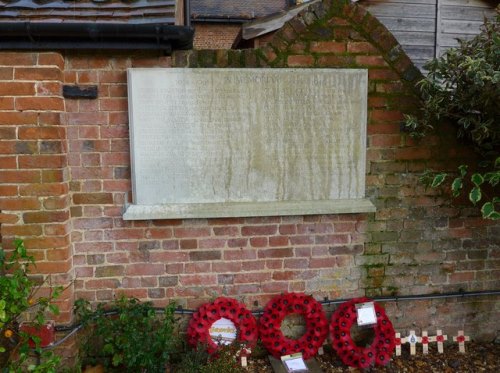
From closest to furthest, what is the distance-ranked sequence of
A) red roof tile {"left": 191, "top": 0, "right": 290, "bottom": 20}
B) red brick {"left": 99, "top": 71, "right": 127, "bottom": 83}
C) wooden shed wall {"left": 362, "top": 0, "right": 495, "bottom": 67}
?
red brick {"left": 99, "top": 71, "right": 127, "bottom": 83} → wooden shed wall {"left": 362, "top": 0, "right": 495, "bottom": 67} → red roof tile {"left": 191, "top": 0, "right": 290, "bottom": 20}

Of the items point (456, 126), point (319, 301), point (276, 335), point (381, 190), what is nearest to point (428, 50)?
point (456, 126)

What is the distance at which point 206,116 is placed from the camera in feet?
10.5

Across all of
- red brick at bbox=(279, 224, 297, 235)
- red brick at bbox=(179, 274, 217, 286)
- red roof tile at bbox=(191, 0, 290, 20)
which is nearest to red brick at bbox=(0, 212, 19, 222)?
red brick at bbox=(179, 274, 217, 286)

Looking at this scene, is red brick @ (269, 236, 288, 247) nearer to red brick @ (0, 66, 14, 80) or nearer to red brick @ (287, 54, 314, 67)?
red brick @ (287, 54, 314, 67)

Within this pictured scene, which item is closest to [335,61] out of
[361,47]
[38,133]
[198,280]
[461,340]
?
[361,47]

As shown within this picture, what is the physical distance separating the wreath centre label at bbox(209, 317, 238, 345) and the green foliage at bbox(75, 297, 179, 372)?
0.31m

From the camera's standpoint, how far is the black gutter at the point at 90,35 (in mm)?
2785

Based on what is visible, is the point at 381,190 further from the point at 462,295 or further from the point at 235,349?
the point at 235,349

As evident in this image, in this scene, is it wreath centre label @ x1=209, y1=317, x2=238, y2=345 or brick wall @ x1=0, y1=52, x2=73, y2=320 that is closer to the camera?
brick wall @ x1=0, y1=52, x2=73, y2=320

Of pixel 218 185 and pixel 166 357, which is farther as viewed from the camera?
pixel 218 185

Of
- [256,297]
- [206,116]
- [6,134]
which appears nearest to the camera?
[6,134]

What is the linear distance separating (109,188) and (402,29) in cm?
525

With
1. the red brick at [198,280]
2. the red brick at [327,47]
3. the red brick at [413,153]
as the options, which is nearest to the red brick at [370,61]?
the red brick at [327,47]

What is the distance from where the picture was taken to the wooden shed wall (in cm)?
642
